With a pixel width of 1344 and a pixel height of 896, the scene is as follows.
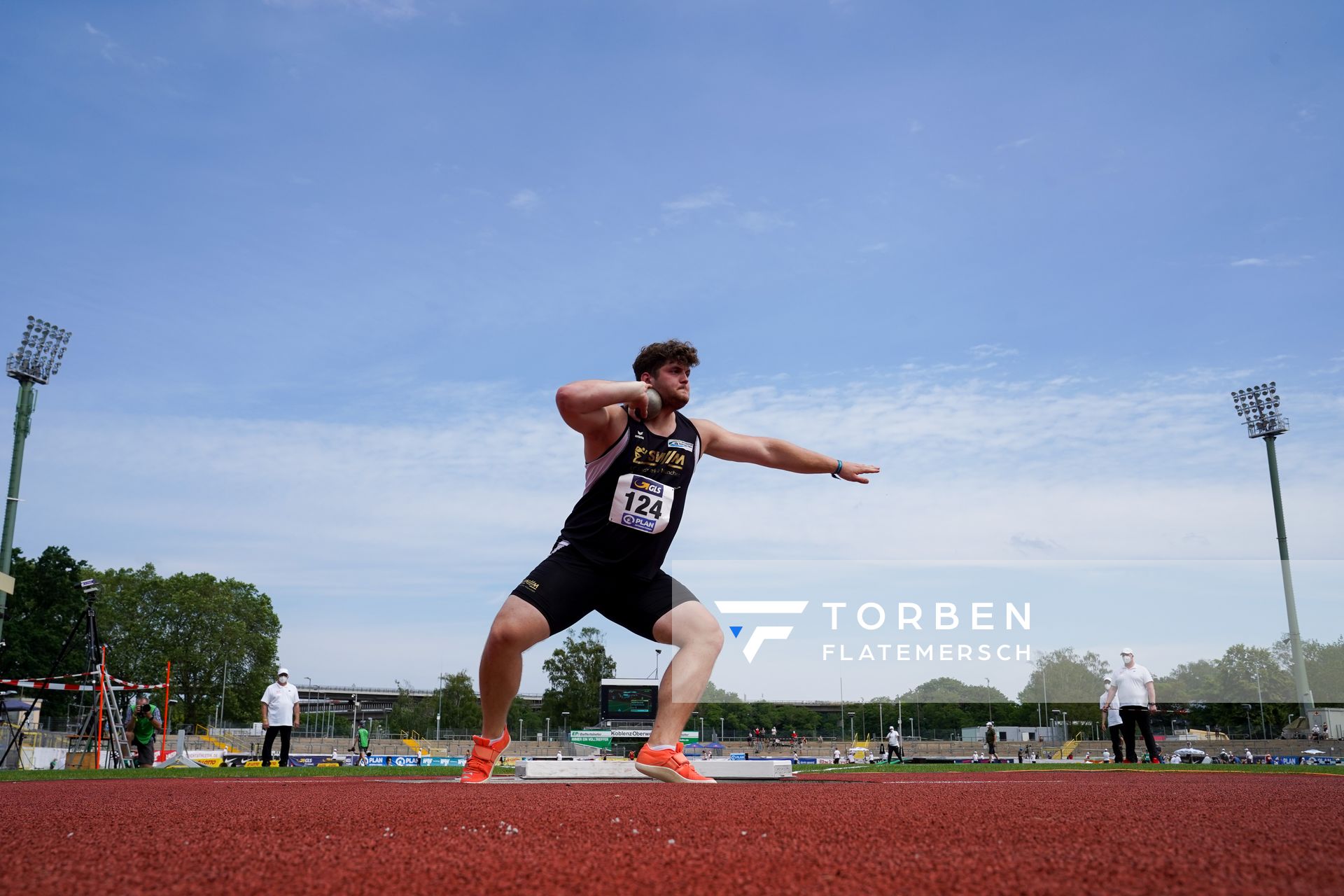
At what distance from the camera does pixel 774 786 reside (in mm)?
5480

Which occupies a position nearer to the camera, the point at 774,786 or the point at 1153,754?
the point at 774,786

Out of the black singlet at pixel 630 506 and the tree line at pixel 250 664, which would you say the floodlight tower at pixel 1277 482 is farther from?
the black singlet at pixel 630 506

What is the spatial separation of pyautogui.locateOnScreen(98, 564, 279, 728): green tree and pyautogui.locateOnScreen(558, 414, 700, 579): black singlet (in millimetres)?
→ 71336

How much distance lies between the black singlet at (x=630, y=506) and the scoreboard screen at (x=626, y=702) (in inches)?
1365

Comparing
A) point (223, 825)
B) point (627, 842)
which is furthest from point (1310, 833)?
point (223, 825)

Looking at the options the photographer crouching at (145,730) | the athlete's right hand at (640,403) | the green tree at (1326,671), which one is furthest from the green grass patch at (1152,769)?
the green tree at (1326,671)

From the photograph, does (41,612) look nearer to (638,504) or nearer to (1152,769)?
(1152,769)

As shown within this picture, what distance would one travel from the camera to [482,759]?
223 inches

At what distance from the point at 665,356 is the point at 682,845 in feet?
10.8

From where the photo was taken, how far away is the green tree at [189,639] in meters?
68.8

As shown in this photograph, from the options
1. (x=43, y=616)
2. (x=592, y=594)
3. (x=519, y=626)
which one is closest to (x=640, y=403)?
(x=592, y=594)

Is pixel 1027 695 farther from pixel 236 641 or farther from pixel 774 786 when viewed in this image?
pixel 774 786

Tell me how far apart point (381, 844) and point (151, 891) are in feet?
2.29

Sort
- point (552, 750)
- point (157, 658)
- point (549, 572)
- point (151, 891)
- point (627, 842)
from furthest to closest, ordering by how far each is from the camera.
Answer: point (157, 658)
point (552, 750)
point (549, 572)
point (627, 842)
point (151, 891)
